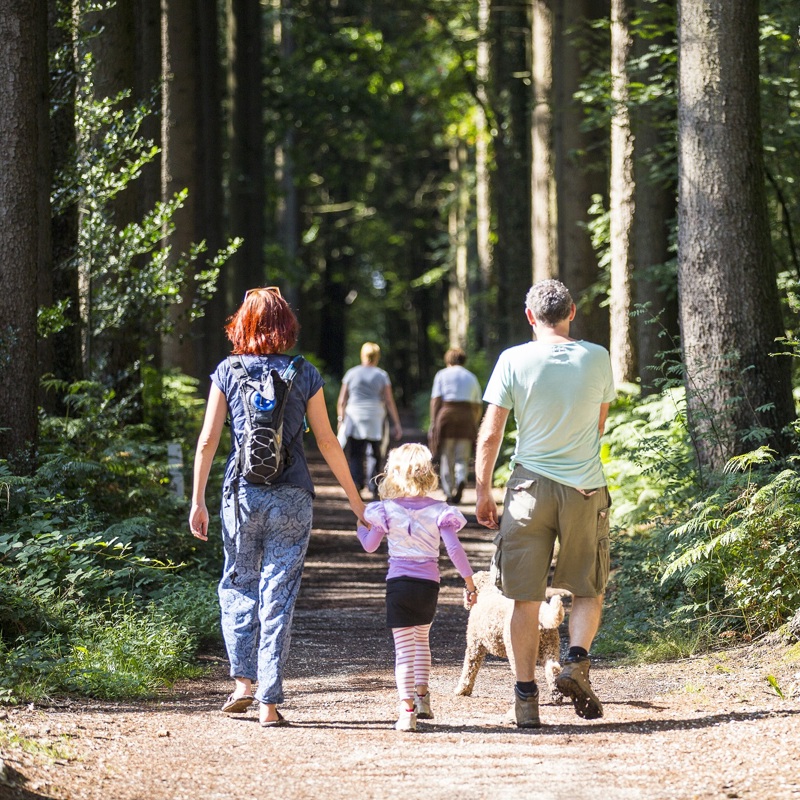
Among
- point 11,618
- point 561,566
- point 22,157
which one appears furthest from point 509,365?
point 22,157

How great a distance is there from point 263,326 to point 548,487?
5.43ft

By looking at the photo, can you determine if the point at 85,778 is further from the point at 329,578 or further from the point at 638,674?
the point at 329,578

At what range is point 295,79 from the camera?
28938 millimetres

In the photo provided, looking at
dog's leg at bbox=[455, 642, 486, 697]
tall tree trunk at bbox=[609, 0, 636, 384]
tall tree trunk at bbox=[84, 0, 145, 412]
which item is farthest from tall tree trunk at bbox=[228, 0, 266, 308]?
dog's leg at bbox=[455, 642, 486, 697]

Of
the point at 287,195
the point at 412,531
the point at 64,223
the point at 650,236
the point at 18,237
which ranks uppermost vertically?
the point at 287,195

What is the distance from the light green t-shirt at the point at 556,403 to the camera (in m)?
6.02

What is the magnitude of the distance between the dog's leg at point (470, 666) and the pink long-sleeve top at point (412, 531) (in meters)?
0.83

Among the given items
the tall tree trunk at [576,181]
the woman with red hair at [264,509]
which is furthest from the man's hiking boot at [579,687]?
the tall tree trunk at [576,181]

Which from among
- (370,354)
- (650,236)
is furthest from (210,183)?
(650,236)

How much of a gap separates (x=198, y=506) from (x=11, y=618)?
1.82m

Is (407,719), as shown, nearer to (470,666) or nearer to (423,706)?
(423,706)

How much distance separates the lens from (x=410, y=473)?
6.20m

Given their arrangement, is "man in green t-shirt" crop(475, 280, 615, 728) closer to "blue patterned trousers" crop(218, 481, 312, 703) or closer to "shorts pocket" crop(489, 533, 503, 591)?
"shorts pocket" crop(489, 533, 503, 591)

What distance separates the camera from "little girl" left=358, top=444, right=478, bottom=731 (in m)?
6.16
